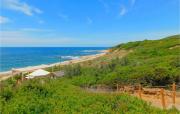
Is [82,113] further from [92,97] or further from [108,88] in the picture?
[108,88]

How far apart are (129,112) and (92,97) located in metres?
2.29

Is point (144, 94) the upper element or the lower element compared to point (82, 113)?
lower

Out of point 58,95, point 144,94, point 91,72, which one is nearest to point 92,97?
point 58,95

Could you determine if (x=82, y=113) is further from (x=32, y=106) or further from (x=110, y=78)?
(x=110, y=78)

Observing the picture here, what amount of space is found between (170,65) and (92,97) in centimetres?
1241

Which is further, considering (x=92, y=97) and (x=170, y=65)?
(x=170, y=65)

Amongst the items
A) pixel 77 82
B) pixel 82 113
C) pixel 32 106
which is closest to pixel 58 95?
pixel 32 106

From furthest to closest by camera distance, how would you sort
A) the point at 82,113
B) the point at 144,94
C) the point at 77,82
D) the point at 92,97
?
the point at 77,82
the point at 144,94
the point at 92,97
the point at 82,113

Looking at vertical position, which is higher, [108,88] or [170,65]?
[170,65]

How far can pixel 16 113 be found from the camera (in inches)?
367

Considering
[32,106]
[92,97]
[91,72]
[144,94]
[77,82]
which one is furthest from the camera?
[91,72]

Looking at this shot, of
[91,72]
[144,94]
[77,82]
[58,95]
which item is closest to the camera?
[58,95]

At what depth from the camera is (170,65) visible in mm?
22062

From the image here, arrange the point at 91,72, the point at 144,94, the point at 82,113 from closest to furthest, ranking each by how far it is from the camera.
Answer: the point at 82,113 < the point at 144,94 < the point at 91,72
